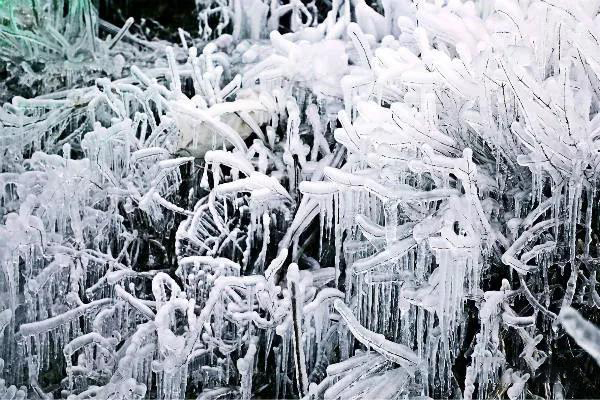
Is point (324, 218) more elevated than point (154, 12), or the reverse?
point (154, 12)

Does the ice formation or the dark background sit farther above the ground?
the dark background

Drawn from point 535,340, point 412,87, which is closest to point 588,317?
point 535,340

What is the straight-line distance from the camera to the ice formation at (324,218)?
2.62m

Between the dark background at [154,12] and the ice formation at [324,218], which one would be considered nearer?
the ice formation at [324,218]

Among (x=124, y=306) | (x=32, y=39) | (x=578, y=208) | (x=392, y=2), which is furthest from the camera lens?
(x=32, y=39)

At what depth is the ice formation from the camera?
2.62m

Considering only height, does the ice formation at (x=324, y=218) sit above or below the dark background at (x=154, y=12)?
below

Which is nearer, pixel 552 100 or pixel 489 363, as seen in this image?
pixel 552 100

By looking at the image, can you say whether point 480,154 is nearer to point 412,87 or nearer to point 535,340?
point 412,87

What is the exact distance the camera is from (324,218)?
129 inches

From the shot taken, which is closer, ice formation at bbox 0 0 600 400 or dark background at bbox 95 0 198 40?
ice formation at bbox 0 0 600 400

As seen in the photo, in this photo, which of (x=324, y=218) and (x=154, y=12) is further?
(x=154, y=12)

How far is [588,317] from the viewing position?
8.68 feet

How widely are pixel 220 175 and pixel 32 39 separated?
175 centimetres
